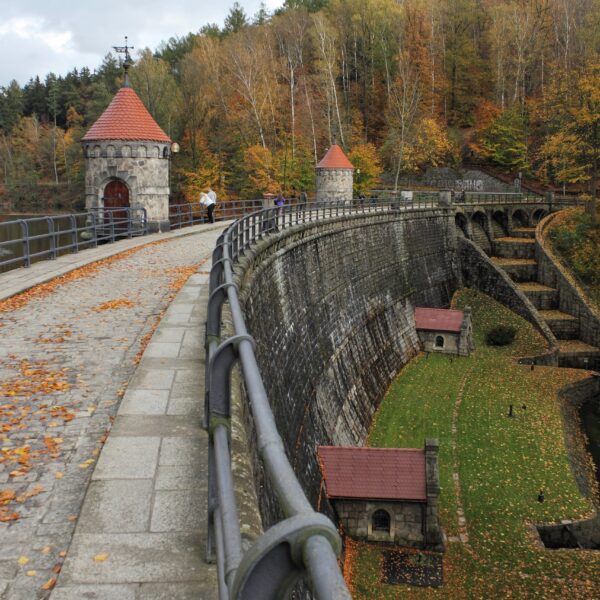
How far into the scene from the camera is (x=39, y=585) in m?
3.89

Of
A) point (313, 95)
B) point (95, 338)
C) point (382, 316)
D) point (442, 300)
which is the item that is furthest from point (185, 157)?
point (95, 338)

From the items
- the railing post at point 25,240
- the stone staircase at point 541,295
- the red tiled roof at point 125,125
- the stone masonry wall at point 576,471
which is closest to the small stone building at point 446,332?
the stone staircase at point 541,295

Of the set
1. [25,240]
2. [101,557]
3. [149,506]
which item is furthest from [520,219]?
[101,557]

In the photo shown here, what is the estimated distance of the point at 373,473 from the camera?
19000 millimetres

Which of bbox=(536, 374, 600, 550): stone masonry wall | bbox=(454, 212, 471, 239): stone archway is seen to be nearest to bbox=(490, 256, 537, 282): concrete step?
bbox=(454, 212, 471, 239): stone archway

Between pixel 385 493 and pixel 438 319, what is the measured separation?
1698cm

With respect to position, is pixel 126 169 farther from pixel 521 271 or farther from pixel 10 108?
pixel 10 108

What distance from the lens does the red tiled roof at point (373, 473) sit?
18.2m

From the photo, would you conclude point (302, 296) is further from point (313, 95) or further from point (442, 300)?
point (313, 95)

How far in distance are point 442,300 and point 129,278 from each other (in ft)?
93.6

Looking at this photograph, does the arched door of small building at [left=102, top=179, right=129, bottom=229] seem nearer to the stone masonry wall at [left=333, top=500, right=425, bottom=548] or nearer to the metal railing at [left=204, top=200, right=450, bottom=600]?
the stone masonry wall at [left=333, top=500, right=425, bottom=548]

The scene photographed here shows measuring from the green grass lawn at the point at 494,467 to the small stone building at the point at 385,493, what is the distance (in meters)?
0.67

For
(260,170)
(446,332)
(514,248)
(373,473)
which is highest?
(260,170)

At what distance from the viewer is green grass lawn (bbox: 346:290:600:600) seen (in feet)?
55.5
